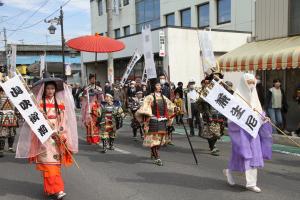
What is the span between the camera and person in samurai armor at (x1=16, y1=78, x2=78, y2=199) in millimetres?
5668

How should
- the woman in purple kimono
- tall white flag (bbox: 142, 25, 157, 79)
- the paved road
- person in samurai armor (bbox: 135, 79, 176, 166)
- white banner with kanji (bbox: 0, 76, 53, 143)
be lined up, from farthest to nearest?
tall white flag (bbox: 142, 25, 157, 79)
person in samurai armor (bbox: 135, 79, 176, 166)
the paved road
the woman in purple kimono
white banner with kanji (bbox: 0, 76, 53, 143)

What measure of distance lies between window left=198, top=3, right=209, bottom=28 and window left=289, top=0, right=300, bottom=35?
36.8 ft

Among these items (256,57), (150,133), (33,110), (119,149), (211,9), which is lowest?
(119,149)

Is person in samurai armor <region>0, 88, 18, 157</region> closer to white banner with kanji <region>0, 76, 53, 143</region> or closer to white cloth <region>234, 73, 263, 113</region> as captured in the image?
white banner with kanji <region>0, 76, 53, 143</region>

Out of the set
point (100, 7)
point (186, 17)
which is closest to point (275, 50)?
point (186, 17)

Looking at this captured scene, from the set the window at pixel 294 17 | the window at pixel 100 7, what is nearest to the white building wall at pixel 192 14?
the window at pixel 100 7

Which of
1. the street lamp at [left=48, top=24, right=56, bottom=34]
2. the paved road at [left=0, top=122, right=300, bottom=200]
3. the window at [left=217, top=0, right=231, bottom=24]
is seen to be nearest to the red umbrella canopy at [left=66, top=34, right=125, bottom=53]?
the paved road at [left=0, top=122, right=300, bottom=200]

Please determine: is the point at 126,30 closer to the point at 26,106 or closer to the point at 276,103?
the point at 276,103

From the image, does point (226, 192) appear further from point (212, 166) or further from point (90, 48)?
point (90, 48)

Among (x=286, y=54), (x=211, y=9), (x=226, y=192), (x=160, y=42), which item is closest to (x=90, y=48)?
(x=226, y=192)

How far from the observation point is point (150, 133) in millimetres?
8008

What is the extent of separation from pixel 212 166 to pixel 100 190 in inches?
95.7

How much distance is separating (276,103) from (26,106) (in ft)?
26.6

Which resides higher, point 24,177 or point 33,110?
point 33,110
